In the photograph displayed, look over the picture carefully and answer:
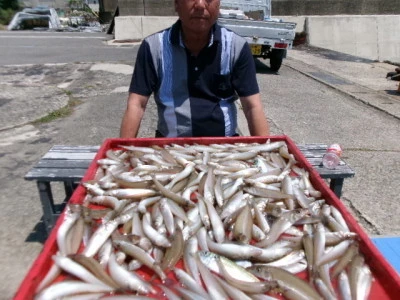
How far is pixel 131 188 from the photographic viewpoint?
2.33 metres

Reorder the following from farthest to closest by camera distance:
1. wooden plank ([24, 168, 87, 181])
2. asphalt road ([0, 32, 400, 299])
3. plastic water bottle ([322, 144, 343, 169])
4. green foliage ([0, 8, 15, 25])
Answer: green foliage ([0, 8, 15, 25]) → asphalt road ([0, 32, 400, 299]) → plastic water bottle ([322, 144, 343, 169]) → wooden plank ([24, 168, 87, 181])

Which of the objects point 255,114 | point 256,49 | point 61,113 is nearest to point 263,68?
point 256,49

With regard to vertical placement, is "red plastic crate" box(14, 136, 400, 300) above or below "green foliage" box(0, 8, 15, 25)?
above

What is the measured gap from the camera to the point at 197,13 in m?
2.82

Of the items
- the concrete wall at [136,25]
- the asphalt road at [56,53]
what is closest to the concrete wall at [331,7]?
the concrete wall at [136,25]

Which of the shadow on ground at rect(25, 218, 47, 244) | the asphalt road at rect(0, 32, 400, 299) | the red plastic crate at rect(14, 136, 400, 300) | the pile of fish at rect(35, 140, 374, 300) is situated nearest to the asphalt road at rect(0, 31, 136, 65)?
the asphalt road at rect(0, 32, 400, 299)

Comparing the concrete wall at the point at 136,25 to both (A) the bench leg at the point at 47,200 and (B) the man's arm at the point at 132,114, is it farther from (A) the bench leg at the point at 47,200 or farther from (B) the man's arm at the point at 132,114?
(A) the bench leg at the point at 47,200

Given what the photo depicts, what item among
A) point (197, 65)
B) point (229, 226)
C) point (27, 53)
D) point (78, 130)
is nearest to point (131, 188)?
point (229, 226)

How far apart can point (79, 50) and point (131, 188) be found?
53.2 feet

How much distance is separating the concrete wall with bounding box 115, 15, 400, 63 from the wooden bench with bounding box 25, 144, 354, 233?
1902cm

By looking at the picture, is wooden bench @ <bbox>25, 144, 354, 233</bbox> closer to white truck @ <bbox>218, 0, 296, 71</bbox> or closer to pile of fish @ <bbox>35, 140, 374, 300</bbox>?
pile of fish @ <bbox>35, 140, 374, 300</bbox>

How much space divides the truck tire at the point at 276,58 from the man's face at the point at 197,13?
959 centimetres

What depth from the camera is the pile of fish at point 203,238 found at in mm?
1544

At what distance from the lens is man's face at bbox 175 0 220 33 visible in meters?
2.77
